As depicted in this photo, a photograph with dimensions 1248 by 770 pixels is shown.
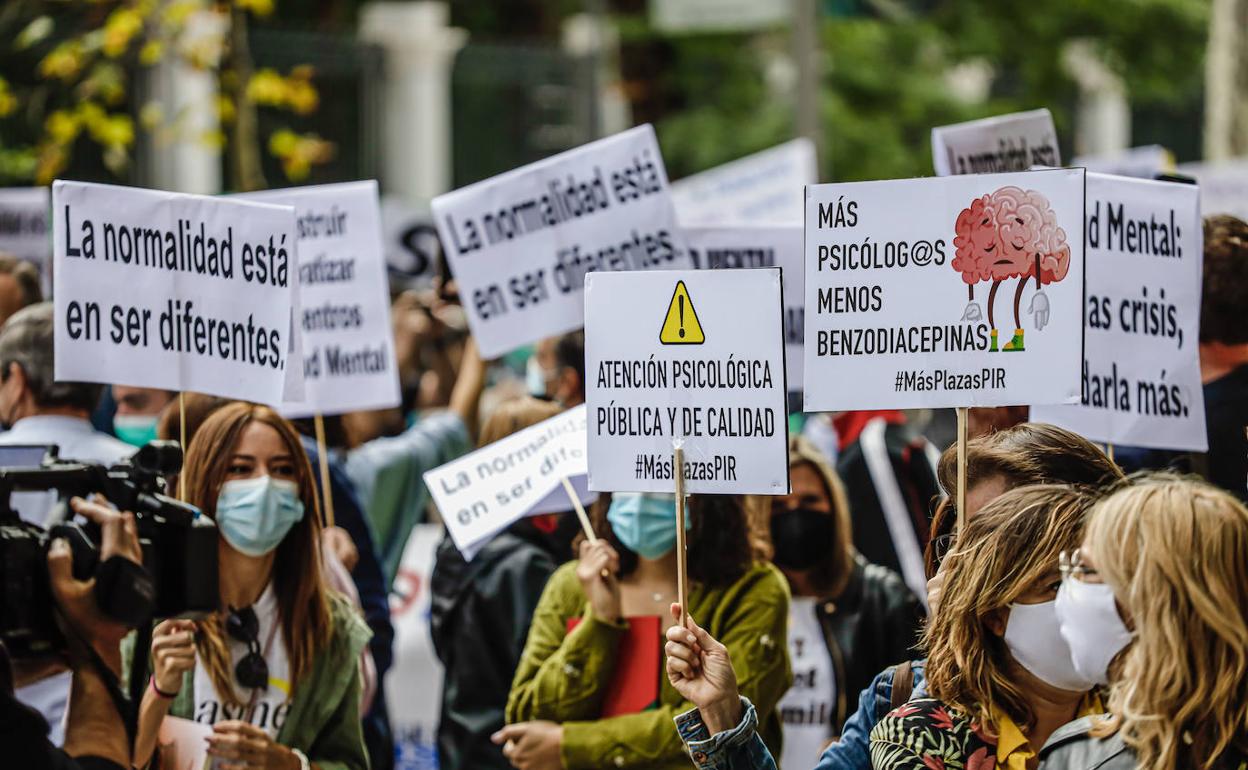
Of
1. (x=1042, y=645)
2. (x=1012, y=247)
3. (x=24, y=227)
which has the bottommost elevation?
(x=1042, y=645)

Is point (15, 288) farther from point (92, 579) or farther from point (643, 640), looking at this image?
point (92, 579)

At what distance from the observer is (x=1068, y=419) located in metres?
4.91

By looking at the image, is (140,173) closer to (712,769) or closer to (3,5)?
(3,5)

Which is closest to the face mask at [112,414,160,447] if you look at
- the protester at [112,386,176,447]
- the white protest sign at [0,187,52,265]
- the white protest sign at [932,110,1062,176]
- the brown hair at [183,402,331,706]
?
the protester at [112,386,176,447]

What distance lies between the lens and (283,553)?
4.65 meters

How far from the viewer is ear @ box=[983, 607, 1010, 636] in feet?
10.9

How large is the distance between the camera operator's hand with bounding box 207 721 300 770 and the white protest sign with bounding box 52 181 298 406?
2.63 ft

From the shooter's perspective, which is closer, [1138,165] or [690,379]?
[690,379]

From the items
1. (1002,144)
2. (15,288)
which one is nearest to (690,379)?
(1002,144)

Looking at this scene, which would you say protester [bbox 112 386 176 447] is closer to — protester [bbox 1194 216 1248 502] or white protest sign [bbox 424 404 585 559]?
white protest sign [bbox 424 404 585 559]

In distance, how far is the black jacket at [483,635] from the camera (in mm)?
5488

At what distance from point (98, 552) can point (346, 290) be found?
278cm

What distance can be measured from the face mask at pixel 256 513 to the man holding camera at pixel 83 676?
24.0 inches

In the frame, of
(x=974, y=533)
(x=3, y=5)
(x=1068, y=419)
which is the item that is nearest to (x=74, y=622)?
(x=974, y=533)
